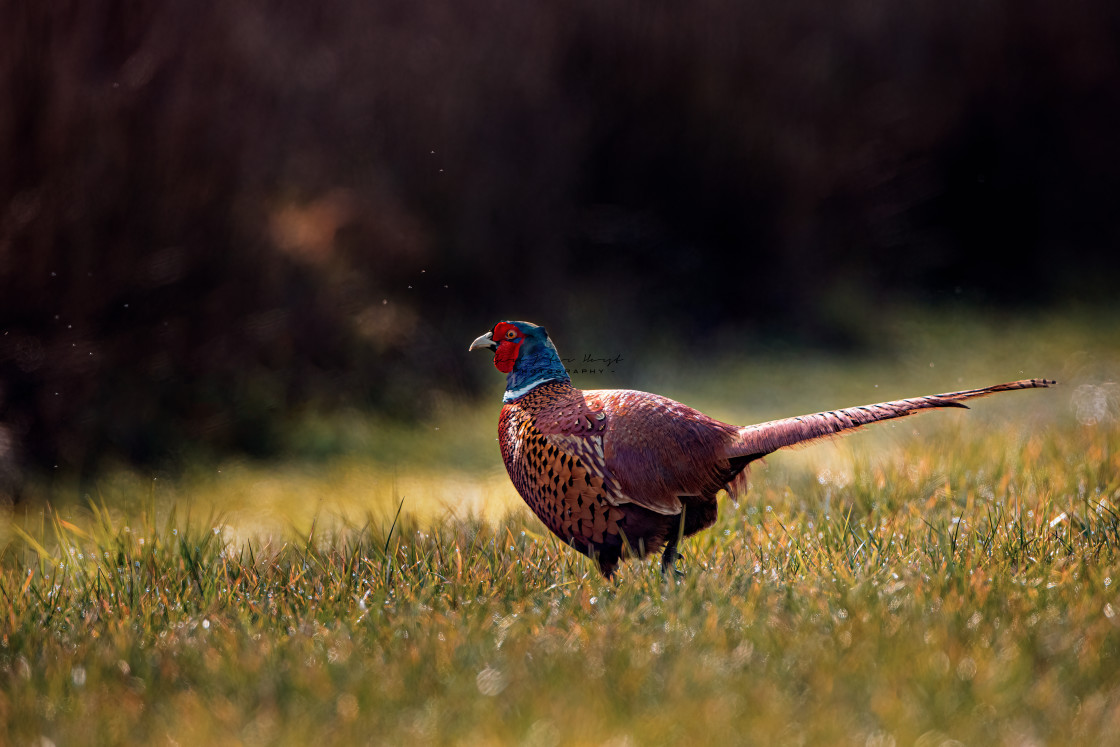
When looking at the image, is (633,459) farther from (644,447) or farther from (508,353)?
(508,353)

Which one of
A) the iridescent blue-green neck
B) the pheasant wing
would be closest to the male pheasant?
the pheasant wing

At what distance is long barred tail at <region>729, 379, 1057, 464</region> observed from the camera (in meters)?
2.92

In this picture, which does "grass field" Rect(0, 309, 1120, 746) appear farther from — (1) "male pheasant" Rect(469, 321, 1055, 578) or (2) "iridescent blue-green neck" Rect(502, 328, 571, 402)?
(2) "iridescent blue-green neck" Rect(502, 328, 571, 402)

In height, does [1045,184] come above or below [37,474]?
above

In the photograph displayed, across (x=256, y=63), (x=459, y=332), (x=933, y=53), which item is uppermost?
(x=933, y=53)

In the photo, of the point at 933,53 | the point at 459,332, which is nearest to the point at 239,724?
the point at 459,332

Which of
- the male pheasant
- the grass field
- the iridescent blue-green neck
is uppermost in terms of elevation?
the iridescent blue-green neck

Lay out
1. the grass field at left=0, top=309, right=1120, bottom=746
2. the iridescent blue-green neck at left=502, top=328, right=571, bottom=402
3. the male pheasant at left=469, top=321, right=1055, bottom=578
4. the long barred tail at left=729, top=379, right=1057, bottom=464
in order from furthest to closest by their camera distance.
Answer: the iridescent blue-green neck at left=502, top=328, right=571, bottom=402
the male pheasant at left=469, top=321, right=1055, bottom=578
the long barred tail at left=729, top=379, right=1057, bottom=464
the grass field at left=0, top=309, right=1120, bottom=746

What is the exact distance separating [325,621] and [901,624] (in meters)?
1.52

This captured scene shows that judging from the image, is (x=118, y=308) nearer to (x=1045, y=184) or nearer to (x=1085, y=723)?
(x=1085, y=723)

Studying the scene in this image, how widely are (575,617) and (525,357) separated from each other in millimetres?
921

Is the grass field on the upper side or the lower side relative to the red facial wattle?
lower

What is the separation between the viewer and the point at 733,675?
238 cm

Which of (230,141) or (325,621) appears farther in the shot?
(230,141)
